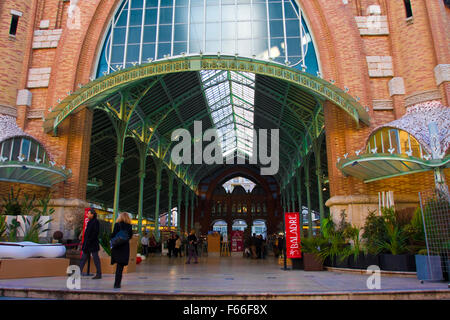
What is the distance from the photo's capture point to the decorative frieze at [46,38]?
→ 17.8 m

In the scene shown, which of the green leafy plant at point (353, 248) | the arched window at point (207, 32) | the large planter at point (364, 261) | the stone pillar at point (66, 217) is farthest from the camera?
the arched window at point (207, 32)

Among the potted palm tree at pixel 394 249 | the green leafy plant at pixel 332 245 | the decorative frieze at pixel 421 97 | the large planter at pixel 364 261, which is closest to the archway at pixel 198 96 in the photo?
the decorative frieze at pixel 421 97

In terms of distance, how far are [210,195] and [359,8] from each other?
4018 cm

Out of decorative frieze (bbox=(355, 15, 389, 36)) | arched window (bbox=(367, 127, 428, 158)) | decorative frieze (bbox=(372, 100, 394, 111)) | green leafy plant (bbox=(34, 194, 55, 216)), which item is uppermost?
decorative frieze (bbox=(355, 15, 389, 36))

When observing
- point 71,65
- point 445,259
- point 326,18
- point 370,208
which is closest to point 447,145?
point 370,208

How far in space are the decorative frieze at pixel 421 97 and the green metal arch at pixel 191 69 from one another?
2.40 m

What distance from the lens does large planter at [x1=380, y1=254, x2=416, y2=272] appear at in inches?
376

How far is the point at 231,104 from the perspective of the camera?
32.1 m

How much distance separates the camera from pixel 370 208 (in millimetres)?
13945

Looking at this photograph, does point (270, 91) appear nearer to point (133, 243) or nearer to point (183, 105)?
point (183, 105)

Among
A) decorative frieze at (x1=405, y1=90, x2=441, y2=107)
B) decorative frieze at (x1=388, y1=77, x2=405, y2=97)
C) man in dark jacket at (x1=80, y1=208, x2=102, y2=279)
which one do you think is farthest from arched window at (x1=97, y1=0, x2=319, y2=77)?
man in dark jacket at (x1=80, y1=208, x2=102, y2=279)

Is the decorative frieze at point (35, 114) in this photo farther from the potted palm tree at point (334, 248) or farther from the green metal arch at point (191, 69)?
the potted palm tree at point (334, 248)

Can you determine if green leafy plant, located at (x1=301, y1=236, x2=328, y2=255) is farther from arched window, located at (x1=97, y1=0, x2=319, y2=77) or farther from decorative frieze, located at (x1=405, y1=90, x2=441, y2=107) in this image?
arched window, located at (x1=97, y1=0, x2=319, y2=77)

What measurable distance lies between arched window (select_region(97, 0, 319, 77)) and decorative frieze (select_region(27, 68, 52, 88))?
250 centimetres
